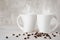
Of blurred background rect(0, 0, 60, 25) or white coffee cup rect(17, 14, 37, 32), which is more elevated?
blurred background rect(0, 0, 60, 25)

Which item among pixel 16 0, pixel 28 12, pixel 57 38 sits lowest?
pixel 57 38

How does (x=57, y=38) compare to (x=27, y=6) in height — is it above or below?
below

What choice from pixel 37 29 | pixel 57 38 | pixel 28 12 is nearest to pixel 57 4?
pixel 28 12

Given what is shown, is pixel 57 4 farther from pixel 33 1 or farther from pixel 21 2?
pixel 21 2

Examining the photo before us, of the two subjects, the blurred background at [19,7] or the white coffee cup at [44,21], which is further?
the blurred background at [19,7]

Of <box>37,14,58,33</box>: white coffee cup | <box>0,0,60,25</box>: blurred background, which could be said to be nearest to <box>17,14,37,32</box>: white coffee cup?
<box>37,14,58,33</box>: white coffee cup

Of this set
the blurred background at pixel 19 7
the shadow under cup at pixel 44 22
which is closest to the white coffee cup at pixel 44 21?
the shadow under cup at pixel 44 22

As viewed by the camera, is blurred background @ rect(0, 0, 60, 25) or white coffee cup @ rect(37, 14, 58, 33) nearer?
white coffee cup @ rect(37, 14, 58, 33)

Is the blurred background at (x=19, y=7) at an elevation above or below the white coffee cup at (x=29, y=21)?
above

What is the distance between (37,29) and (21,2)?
0.40 meters

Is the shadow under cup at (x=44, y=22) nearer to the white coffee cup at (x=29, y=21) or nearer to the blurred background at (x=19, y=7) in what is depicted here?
the white coffee cup at (x=29, y=21)

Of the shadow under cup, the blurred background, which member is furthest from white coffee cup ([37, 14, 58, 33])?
the blurred background

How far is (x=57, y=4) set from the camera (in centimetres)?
106

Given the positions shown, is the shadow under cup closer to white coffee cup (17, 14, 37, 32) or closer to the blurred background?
white coffee cup (17, 14, 37, 32)
